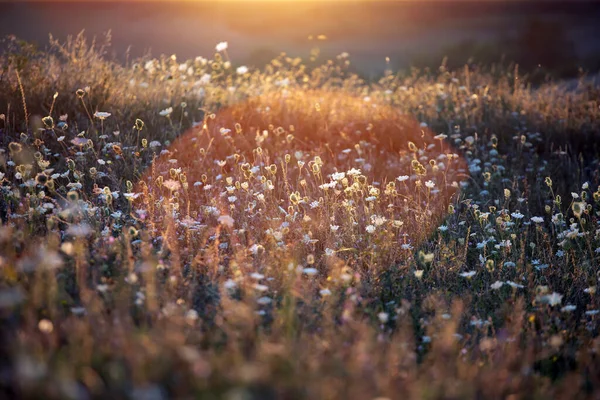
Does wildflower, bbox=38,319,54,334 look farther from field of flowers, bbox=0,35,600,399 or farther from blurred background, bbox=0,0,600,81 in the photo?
blurred background, bbox=0,0,600,81

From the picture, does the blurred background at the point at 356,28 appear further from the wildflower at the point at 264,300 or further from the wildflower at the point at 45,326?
the wildflower at the point at 45,326

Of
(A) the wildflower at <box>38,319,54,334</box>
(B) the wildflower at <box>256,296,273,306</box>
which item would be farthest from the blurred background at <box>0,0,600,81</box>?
(A) the wildflower at <box>38,319,54,334</box>

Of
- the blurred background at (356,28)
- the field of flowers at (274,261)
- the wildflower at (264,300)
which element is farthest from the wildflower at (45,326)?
the blurred background at (356,28)

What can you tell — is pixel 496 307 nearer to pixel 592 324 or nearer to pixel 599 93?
pixel 592 324

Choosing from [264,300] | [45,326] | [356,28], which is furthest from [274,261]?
[356,28]

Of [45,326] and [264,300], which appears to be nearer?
[45,326]

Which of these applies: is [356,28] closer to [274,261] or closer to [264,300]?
[274,261]

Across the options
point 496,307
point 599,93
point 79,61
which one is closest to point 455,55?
point 599,93
